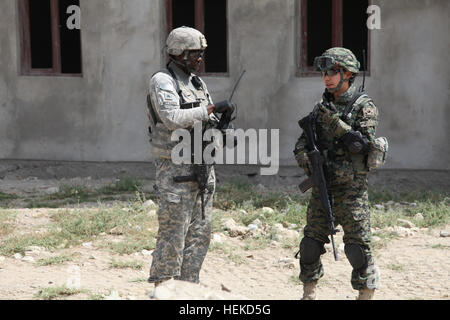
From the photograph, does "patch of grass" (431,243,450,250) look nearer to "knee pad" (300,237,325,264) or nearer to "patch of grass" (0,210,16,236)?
"knee pad" (300,237,325,264)

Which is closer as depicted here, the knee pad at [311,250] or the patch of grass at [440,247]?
the knee pad at [311,250]

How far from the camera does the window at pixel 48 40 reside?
10.5 m

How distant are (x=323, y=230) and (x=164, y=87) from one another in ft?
4.79

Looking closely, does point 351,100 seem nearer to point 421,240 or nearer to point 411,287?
point 411,287

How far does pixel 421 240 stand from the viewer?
727 cm

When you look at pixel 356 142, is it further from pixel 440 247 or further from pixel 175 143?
pixel 440 247

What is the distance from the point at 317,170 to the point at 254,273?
5.77ft

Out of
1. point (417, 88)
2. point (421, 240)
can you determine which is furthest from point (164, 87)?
point (417, 88)

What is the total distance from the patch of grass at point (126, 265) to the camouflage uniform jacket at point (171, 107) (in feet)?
5.84

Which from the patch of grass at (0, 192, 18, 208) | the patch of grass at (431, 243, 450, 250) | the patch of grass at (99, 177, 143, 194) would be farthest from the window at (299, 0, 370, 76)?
the patch of grass at (0, 192, 18, 208)

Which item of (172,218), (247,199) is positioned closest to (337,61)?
(172,218)

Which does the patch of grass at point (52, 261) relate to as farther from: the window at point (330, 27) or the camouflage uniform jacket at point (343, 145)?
the window at point (330, 27)

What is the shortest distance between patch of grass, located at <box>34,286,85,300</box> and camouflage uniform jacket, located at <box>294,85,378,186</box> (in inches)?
85.6

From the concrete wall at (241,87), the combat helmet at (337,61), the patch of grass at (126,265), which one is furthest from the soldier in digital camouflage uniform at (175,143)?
the concrete wall at (241,87)
